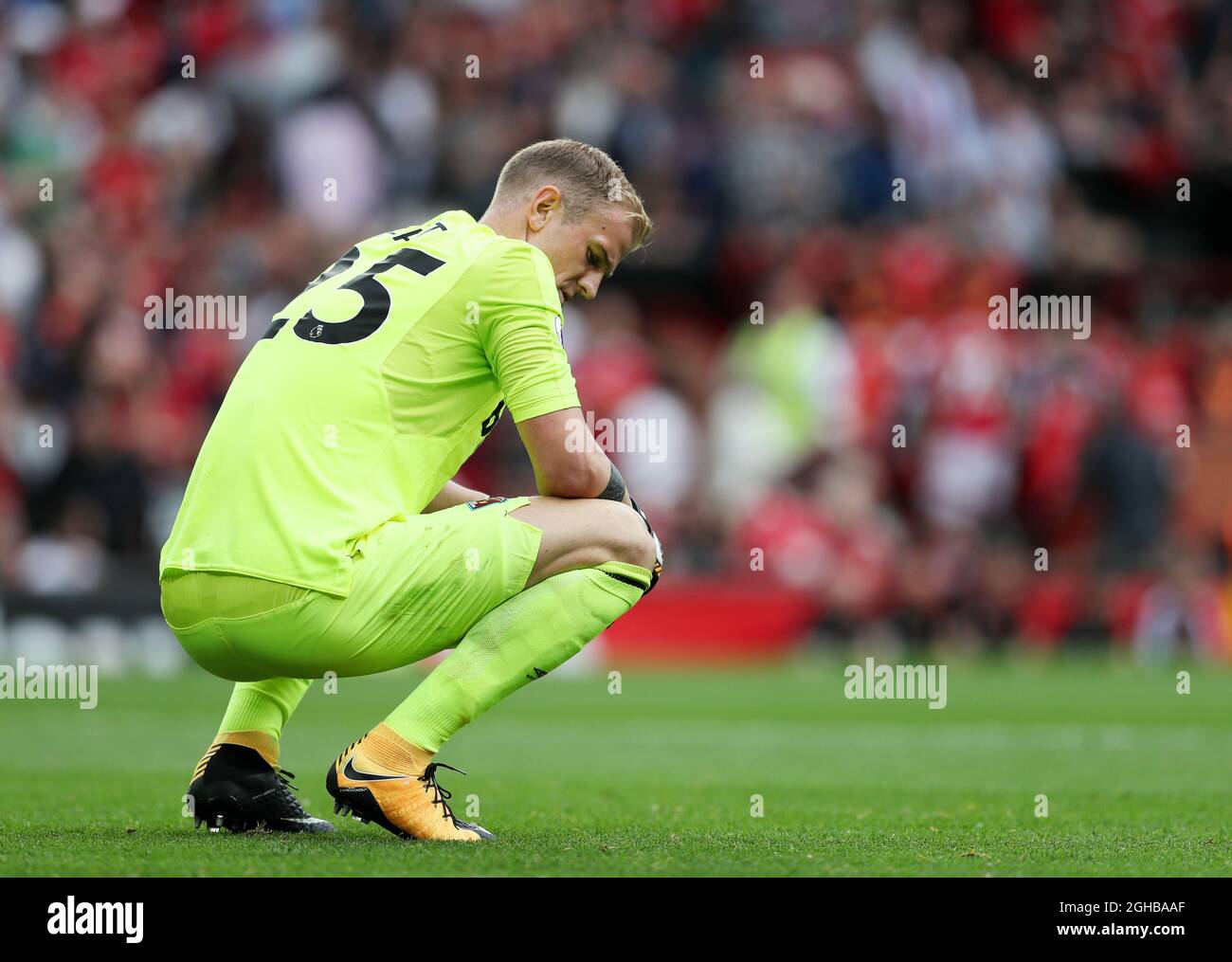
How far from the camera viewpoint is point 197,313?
1469 cm

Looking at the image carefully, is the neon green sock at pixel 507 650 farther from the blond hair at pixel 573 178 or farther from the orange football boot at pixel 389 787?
the blond hair at pixel 573 178

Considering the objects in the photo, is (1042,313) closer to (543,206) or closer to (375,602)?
(543,206)

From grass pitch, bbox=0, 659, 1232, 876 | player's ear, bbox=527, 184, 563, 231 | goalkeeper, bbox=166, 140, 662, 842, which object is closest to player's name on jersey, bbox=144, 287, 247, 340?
grass pitch, bbox=0, 659, 1232, 876

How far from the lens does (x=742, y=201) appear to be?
53.1ft

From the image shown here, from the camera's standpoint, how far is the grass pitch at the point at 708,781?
13.9 ft

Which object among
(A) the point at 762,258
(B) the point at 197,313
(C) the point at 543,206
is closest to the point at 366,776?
(C) the point at 543,206

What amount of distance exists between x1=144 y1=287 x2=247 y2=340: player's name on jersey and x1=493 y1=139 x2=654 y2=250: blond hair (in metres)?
10.00

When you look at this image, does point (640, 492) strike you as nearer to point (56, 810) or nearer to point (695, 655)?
point (695, 655)

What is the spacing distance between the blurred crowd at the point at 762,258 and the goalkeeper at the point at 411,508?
29.6 ft

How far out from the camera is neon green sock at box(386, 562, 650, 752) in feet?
14.8

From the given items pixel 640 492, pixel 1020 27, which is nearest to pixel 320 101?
pixel 640 492

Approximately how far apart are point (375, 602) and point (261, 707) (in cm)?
75

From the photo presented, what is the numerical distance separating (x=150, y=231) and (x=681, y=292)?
15.4 ft

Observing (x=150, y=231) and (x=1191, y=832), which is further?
(x=150, y=231)
